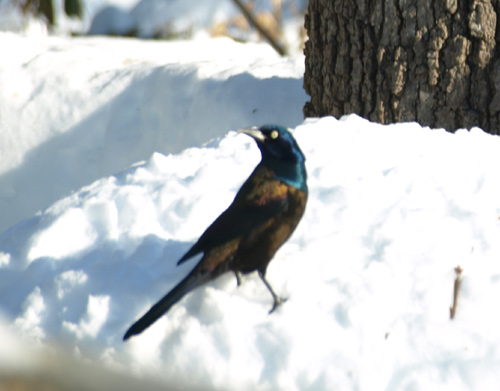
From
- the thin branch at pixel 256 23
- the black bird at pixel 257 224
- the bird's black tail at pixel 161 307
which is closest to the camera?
the bird's black tail at pixel 161 307

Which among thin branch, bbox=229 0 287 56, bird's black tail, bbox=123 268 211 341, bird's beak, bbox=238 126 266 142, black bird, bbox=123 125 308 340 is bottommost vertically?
thin branch, bbox=229 0 287 56

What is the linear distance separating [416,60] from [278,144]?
147cm

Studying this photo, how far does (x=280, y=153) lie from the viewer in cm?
224

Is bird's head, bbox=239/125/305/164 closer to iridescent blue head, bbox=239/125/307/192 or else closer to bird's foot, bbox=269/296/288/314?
iridescent blue head, bbox=239/125/307/192

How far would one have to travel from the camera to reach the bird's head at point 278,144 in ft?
7.31

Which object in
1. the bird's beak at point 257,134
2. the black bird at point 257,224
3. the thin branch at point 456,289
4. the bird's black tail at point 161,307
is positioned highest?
the bird's beak at point 257,134

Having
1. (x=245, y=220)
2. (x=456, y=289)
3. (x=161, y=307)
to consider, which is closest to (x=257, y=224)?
(x=245, y=220)

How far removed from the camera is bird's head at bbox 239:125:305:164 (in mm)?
2229

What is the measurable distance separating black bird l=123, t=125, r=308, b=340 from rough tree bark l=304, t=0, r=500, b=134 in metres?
1.46

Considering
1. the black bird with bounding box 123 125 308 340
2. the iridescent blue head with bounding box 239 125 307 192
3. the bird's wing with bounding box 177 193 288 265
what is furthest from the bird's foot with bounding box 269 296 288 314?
the iridescent blue head with bounding box 239 125 307 192

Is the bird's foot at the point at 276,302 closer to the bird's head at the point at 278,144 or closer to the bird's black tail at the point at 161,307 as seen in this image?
the bird's black tail at the point at 161,307

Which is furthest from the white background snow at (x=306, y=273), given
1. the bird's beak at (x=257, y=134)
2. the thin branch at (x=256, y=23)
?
the thin branch at (x=256, y=23)

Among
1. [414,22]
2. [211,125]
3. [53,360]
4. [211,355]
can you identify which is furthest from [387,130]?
[53,360]

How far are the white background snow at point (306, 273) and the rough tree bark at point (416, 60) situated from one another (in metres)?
0.31
